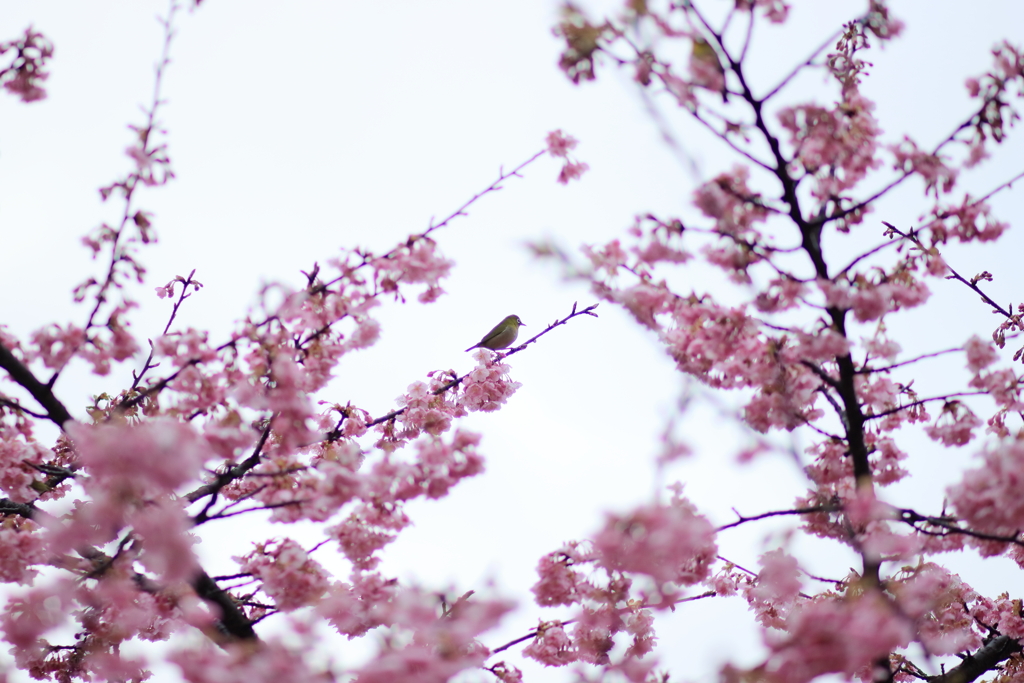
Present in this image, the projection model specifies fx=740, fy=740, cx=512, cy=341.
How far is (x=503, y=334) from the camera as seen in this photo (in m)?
8.88

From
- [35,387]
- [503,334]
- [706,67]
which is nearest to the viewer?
[706,67]

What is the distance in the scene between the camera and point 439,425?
249 inches

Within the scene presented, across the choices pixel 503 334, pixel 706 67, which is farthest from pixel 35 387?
pixel 503 334

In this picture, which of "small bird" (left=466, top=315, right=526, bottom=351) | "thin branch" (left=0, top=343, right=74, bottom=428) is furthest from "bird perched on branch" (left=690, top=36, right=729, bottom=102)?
"small bird" (left=466, top=315, right=526, bottom=351)

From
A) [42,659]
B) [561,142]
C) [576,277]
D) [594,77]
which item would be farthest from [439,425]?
[42,659]

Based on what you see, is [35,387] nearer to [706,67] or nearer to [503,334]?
[706,67]

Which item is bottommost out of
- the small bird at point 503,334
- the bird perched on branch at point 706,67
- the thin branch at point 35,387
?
the thin branch at point 35,387

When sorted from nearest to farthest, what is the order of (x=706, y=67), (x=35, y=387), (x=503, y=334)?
1. (x=706, y=67)
2. (x=35, y=387)
3. (x=503, y=334)

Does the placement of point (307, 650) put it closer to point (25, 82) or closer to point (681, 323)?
point (681, 323)

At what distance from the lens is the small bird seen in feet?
29.0

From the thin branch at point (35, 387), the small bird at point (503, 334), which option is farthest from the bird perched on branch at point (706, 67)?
the small bird at point (503, 334)

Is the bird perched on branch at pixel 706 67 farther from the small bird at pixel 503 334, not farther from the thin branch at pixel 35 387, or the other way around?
the small bird at pixel 503 334

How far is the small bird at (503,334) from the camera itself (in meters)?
8.84

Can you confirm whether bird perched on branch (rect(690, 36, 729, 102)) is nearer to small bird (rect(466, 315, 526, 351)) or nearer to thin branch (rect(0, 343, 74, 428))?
thin branch (rect(0, 343, 74, 428))
